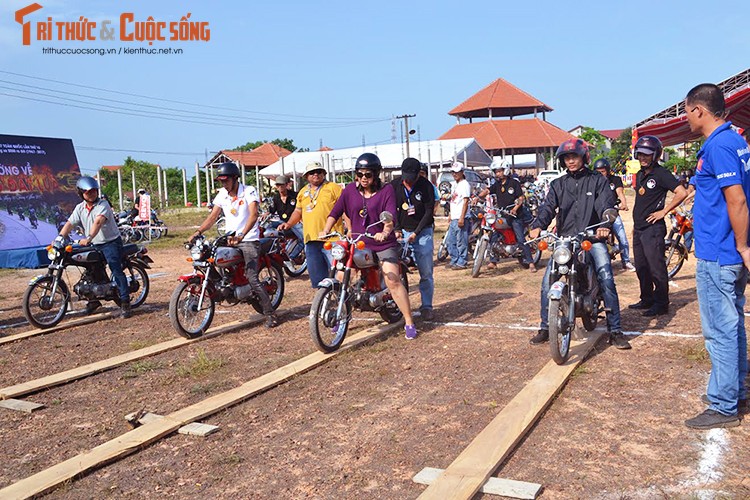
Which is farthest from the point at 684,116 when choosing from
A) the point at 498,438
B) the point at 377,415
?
the point at 498,438

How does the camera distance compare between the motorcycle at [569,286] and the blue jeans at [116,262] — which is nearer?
the motorcycle at [569,286]

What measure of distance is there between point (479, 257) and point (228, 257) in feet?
16.1

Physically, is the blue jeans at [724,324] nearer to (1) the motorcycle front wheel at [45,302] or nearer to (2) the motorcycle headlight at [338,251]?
(2) the motorcycle headlight at [338,251]

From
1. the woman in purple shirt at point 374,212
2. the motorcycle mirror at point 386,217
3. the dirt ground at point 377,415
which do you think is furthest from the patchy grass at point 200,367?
the motorcycle mirror at point 386,217

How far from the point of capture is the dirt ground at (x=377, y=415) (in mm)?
3650

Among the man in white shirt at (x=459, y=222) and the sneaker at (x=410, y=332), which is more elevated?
the man in white shirt at (x=459, y=222)

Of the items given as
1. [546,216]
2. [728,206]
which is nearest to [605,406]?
[728,206]

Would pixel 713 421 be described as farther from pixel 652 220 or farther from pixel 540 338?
pixel 652 220

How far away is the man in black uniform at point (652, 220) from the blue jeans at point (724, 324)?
3208 mm

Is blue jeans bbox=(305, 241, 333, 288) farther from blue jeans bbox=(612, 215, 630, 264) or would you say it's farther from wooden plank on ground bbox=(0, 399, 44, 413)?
blue jeans bbox=(612, 215, 630, 264)

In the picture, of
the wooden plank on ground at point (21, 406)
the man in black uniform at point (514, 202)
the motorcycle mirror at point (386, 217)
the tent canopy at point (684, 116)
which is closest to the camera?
the wooden plank on ground at point (21, 406)

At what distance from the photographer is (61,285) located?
8.19m

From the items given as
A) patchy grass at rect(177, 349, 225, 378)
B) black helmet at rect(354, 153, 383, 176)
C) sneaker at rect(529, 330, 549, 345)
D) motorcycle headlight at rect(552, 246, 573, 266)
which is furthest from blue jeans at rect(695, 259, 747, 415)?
patchy grass at rect(177, 349, 225, 378)

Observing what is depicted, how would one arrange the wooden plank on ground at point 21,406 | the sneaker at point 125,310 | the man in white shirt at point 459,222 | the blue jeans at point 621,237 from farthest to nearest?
1. the man in white shirt at point 459,222
2. the blue jeans at point 621,237
3. the sneaker at point 125,310
4. the wooden plank on ground at point 21,406
